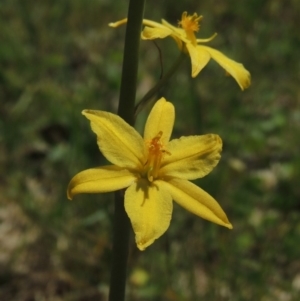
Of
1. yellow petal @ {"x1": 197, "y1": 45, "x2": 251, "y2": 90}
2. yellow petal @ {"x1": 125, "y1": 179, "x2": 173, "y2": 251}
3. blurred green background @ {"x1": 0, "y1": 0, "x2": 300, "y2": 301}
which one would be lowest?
blurred green background @ {"x1": 0, "y1": 0, "x2": 300, "y2": 301}

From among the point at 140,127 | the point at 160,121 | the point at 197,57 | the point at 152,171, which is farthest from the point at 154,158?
the point at 140,127

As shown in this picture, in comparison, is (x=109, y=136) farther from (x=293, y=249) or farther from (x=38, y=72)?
(x=38, y=72)

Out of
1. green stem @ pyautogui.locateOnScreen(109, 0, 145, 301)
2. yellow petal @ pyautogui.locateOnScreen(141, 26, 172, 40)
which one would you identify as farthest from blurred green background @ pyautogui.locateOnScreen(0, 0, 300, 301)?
yellow petal @ pyautogui.locateOnScreen(141, 26, 172, 40)

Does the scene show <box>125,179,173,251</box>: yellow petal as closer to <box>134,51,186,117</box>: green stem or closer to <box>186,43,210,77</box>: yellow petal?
<box>134,51,186,117</box>: green stem

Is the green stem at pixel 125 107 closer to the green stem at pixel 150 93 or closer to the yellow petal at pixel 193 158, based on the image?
the green stem at pixel 150 93

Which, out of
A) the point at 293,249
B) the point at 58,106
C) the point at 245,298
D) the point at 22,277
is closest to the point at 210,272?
the point at 245,298

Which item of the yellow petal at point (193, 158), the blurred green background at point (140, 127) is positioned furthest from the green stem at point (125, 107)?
the blurred green background at point (140, 127)
